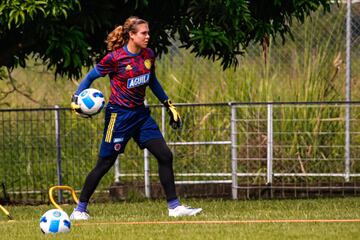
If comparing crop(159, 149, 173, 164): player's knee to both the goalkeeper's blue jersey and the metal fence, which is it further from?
the metal fence

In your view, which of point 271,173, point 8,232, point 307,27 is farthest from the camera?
point 307,27

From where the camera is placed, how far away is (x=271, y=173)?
13844mm

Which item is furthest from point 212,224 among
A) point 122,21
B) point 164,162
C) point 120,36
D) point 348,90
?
point 348,90

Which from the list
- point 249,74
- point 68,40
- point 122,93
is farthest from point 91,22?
point 249,74

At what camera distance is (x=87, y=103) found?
9.77 metres

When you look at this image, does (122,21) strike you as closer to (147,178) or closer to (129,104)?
(129,104)

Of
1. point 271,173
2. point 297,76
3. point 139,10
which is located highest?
point 139,10

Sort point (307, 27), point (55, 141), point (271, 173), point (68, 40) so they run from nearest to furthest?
point (68, 40)
point (271, 173)
point (55, 141)
point (307, 27)

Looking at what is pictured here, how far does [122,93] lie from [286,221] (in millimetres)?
2002

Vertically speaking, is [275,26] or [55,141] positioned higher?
[275,26]

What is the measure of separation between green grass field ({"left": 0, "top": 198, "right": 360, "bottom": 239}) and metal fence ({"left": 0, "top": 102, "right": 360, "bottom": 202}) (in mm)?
2006

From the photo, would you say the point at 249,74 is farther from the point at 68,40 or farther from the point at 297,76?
the point at 68,40

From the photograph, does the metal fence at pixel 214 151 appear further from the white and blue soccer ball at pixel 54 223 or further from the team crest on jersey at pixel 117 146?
the white and blue soccer ball at pixel 54 223

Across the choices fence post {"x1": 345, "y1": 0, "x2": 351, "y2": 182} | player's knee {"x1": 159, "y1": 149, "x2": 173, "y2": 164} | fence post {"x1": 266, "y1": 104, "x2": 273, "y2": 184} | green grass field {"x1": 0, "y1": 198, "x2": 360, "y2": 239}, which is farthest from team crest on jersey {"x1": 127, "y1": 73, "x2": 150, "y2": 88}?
fence post {"x1": 345, "y1": 0, "x2": 351, "y2": 182}
